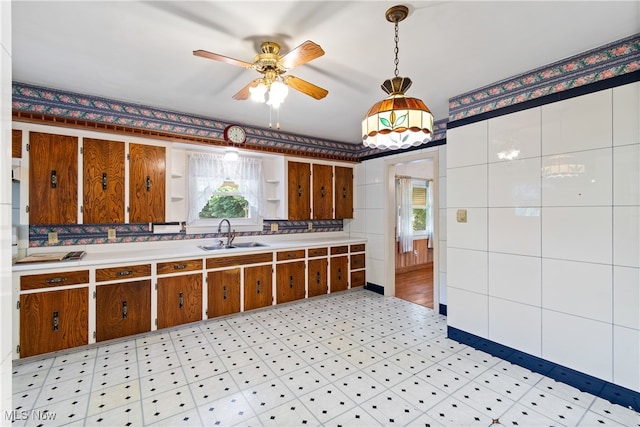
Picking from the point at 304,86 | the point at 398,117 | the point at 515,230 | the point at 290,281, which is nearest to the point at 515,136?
the point at 515,230

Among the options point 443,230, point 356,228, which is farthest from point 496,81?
point 356,228

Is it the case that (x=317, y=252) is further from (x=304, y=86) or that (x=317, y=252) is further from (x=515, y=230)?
(x=304, y=86)

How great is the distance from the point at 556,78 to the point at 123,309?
449 cm

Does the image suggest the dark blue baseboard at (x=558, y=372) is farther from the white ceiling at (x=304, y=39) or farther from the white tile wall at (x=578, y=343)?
the white ceiling at (x=304, y=39)

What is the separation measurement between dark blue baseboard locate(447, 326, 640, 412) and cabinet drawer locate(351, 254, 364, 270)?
1928mm

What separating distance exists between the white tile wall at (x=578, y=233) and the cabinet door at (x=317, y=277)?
2.72 meters

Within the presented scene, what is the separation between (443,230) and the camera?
366 cm

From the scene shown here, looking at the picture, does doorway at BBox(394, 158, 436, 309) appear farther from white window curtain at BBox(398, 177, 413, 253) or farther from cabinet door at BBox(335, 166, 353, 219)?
cabinet door at BBox(335, 166, 353, 219)

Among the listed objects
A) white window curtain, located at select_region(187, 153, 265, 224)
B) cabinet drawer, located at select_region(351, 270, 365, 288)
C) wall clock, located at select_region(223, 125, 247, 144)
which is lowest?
cabinet drawer, located at select_region(351, 270, 365, 288)

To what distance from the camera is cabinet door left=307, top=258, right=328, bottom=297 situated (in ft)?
13.8

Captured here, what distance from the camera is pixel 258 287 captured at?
3732 mm

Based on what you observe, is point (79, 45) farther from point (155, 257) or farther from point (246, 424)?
point (246, 424)

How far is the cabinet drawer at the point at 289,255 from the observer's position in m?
3.92

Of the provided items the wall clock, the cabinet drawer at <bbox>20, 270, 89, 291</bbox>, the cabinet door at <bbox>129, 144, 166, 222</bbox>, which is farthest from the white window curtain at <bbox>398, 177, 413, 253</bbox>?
the cabinet drawer at <bbox>20, 270, 89, 291</bbox>
